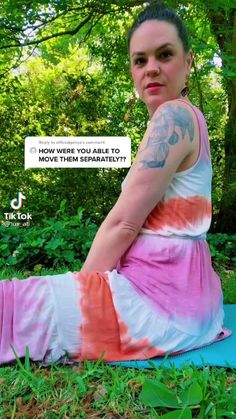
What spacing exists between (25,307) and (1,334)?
4.3 inches

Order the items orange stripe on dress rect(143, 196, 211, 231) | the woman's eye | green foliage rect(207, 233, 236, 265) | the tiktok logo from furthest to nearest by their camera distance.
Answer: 1. the tiktok logo
2. green foliage rect(207, 233, 236, 265)
3. the woman's eye
4. orange stripe on dress rect(143, 196, 211, 231)

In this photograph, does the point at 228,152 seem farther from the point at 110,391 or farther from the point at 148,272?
the point at 110,391

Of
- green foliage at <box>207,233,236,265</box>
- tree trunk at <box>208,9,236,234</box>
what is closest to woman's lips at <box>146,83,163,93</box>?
green foliage at <box>207,233,236,265</box>

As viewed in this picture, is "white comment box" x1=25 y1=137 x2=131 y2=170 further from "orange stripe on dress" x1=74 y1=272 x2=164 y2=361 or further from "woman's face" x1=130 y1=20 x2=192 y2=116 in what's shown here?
"orange stripe on dress" x1=74 y1=272 x2=164 y2=361

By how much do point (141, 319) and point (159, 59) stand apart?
3.09 ft

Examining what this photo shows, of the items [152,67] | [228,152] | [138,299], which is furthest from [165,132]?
[228,152]

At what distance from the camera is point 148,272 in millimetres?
1738

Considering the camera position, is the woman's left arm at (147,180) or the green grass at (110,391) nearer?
the green grass at (110,391)

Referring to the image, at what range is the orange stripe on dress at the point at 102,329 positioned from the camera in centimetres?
163

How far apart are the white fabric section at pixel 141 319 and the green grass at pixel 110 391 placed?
0.10 metres

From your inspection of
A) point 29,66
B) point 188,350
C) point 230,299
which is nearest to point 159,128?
point 188,350

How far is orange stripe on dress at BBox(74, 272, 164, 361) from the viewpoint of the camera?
5.36ft

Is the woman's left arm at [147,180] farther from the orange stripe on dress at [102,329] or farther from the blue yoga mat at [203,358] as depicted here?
the blue yoga mat at [203,358]

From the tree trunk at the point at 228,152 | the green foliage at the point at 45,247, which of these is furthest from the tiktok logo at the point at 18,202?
the tree trunk at the point at 228,152
